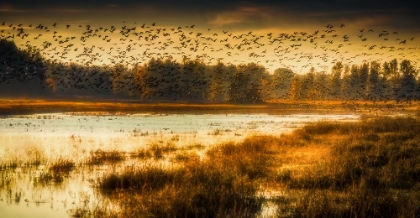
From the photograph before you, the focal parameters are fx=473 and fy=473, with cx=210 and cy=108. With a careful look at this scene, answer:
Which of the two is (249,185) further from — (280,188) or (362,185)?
(362,185)

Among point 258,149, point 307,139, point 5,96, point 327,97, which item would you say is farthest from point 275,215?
point 327,97

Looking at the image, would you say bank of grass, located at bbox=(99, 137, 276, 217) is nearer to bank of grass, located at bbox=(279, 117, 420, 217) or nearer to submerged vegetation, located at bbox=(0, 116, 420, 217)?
submerged vegetation, located at bbox=(0, 116, 420, 217)

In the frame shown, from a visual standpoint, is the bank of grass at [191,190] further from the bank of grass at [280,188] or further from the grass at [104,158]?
the grass at [104,158]

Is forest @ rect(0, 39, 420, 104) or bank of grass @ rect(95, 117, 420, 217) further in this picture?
forest @ rect(0, 39, 420, 104)

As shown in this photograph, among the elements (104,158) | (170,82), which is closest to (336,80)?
(170,82)

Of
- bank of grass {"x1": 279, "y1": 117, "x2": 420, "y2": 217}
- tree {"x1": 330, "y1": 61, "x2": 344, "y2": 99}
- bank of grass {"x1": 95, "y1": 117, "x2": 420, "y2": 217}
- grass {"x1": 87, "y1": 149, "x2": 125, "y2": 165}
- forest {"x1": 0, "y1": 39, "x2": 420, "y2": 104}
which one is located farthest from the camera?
tree {"x1": 330, "y1": 61, "x2": 344, "y2": 99}

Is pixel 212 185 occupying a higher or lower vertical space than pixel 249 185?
higher

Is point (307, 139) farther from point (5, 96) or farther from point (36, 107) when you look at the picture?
point (5, 96)

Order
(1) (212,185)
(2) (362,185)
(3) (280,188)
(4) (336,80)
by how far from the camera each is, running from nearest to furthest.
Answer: (1) (212,185), (2) (362,185), (3) (280,188), (4) (336,80)

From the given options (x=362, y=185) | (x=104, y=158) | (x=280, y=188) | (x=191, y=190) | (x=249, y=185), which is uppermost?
(x=191, y=190)

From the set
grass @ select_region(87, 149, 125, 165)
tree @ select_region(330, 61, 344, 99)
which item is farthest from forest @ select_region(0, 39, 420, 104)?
grass @ select_region(87, 149, 125, 165)

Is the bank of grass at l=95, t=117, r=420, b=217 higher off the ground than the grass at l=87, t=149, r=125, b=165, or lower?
higher

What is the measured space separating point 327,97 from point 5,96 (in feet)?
421

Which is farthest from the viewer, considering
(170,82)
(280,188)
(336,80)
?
(336,80)
